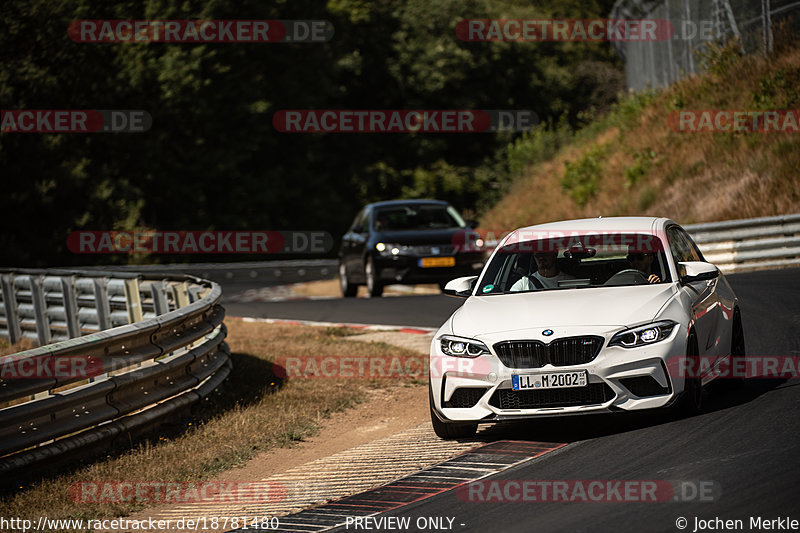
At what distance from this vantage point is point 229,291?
2820 centimetres

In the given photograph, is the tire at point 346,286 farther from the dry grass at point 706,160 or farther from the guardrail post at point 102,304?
the guardrail post at point 102,304

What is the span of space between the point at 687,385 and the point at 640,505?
1898 millimetres

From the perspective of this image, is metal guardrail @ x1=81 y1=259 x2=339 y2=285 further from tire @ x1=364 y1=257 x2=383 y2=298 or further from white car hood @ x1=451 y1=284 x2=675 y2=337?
white car hood @ x1=451 y1=284 x2=675 y2=337

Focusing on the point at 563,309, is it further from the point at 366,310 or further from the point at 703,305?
the point at 366,310

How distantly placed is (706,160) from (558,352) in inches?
746

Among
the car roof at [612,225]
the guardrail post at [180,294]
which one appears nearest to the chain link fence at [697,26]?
the guardrail post at [180,294]

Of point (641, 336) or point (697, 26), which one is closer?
point (641, 336)

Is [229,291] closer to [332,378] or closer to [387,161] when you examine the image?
[332,378]

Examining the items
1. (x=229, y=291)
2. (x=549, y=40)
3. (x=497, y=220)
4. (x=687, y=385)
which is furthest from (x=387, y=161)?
(x=687, y=385)

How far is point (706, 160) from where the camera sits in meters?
25.1

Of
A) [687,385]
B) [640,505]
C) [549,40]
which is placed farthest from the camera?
[549,40]

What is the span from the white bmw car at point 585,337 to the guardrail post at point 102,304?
752 cm

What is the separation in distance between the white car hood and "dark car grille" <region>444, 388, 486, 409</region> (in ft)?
1.27

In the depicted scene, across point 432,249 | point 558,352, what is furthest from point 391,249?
point 558,352
